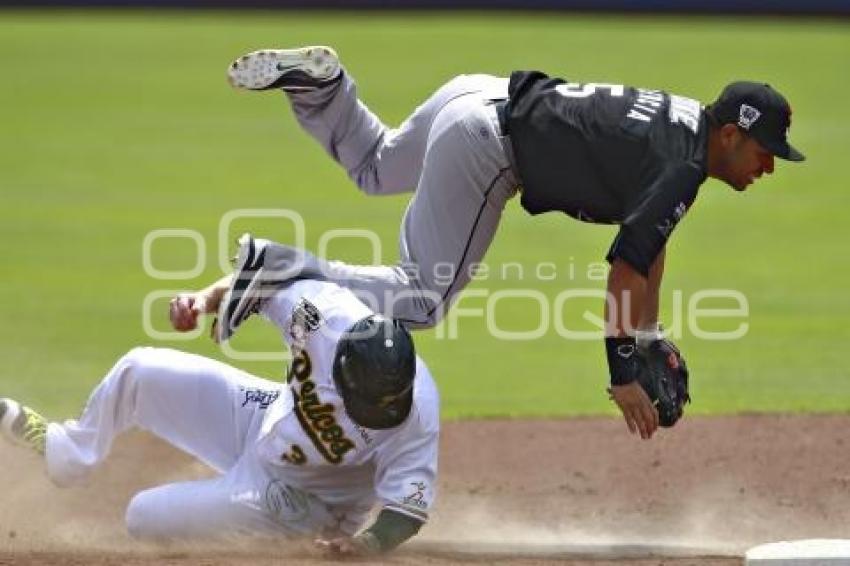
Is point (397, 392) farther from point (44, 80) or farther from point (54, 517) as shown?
point (44, 80)

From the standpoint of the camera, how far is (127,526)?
6.14 meters

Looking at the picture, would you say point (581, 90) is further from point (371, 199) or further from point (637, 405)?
point (371, 199)

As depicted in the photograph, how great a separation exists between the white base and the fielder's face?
1.54m

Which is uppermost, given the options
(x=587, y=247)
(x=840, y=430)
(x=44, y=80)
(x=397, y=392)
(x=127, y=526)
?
(x=397, y=392)

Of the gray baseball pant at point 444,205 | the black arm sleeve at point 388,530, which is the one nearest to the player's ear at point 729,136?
the gray baseball pant at point 444,205

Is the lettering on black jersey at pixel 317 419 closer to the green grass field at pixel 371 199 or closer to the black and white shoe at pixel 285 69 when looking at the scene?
the black and white shoe at pixel 285 69

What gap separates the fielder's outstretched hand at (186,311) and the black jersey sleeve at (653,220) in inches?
60.5

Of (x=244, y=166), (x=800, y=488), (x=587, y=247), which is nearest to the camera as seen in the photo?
(x=800, y=488)

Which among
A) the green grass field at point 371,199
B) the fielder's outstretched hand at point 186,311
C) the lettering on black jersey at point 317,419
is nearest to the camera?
the lettering on black jersey at point 317,419

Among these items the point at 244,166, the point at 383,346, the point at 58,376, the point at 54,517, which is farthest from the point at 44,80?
the point at 383,346

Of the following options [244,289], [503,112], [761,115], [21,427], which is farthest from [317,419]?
[761,115]

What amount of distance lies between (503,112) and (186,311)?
157 centimetres

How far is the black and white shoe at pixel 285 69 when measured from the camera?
22.0 ft

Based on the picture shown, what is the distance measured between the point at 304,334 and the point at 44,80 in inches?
629
